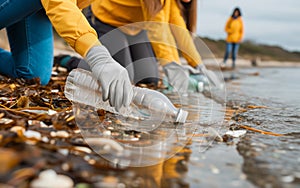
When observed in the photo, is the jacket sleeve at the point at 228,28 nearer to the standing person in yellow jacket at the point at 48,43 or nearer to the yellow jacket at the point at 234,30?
the yellow jacket at the point at 234,30

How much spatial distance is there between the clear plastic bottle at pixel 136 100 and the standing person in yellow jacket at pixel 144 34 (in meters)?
1.12

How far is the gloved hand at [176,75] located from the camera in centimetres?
315

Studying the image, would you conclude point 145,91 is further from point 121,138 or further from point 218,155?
point 218,155

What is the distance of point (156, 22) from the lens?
3051mm

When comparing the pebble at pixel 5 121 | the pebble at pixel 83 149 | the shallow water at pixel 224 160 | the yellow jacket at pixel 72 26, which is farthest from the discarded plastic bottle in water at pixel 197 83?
the pebble at pixel 83 149

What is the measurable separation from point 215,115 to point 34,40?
1463 millimetres

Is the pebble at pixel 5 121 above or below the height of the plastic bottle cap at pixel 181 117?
above

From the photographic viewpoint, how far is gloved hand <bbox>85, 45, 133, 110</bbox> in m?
1.53

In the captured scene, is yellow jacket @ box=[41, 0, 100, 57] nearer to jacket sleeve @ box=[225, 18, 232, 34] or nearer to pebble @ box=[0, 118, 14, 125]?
pebble @ box=[0, 118, 14, 125]

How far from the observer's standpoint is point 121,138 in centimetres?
145

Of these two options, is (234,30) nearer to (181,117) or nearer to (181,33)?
(181,33)

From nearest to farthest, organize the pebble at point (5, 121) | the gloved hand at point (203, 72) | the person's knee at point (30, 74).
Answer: the pebble at point (5, 121) < the person's knee at point (30, 74) < the gloved hand at point (203, 72)

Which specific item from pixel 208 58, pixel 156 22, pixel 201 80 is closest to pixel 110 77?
pixel 156 22

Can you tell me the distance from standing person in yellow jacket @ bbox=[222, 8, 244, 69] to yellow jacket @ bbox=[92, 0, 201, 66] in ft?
23.7
